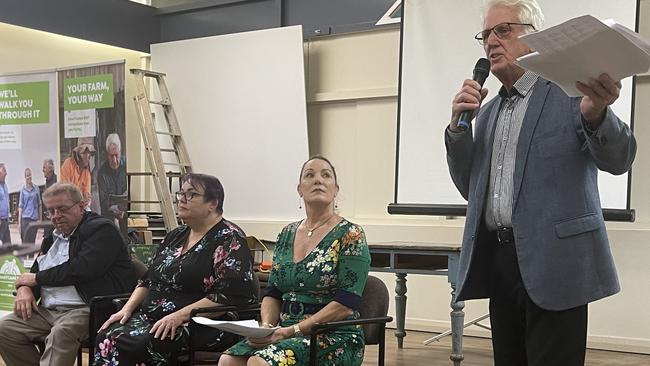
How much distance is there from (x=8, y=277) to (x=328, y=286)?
123 inches

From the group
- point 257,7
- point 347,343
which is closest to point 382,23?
point 257,7

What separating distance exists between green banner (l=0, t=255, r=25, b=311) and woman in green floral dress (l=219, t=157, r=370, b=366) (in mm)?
2709

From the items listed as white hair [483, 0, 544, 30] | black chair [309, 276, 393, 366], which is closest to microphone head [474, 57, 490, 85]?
white hair [483, 0, 544, 30]

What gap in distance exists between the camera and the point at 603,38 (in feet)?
4.53

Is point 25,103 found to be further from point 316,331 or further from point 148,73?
point 316,331

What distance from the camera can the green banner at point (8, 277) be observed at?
4.98m

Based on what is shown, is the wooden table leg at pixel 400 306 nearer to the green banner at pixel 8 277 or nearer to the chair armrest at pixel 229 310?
the chair armrest at pixel 229 310

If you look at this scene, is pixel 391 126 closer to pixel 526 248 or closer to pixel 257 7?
pixel 257 7

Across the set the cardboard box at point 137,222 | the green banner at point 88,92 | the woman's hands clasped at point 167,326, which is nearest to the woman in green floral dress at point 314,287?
the woman's hands clasped at point 167,326

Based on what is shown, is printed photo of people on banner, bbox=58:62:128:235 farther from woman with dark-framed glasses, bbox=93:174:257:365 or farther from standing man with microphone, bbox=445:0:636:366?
standing man with microphone, bbox=445:0:636:366

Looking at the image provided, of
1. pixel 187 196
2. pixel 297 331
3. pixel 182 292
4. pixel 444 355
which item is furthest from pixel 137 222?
pixel 297 331

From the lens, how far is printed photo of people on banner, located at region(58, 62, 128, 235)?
5.05 meters

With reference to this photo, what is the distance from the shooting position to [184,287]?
10.9 feet

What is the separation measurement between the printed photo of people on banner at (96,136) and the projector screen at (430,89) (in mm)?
2209
